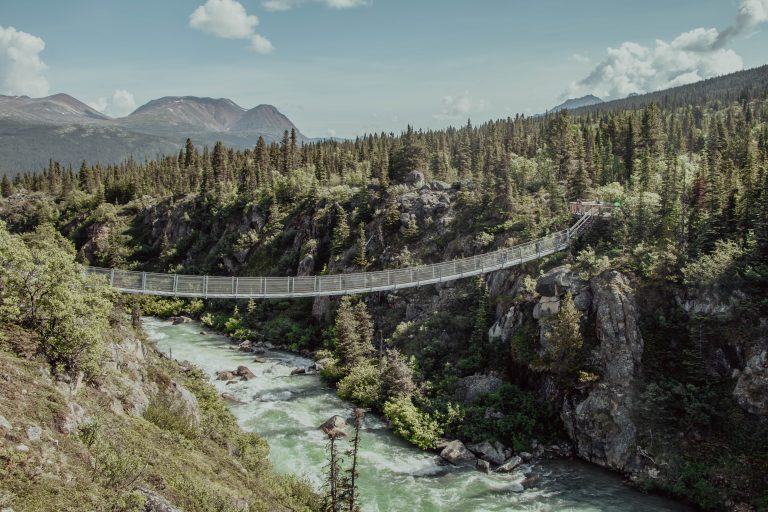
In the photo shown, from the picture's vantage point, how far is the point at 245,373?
3456cm

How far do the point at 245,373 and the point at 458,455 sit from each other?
16.9 m

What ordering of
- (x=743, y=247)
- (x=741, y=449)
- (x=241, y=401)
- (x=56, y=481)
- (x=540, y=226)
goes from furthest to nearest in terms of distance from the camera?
(x=540, y=226) → (x=241, y=401) → (x=743, y=247) → (x=741, y=449) → (x=56, y=481)

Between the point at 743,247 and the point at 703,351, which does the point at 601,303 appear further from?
the point at 743,247

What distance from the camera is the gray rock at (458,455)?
2364 cm

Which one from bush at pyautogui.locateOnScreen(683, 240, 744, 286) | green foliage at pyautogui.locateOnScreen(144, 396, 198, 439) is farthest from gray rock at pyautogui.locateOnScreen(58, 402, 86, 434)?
bush at pyautogui.locateOnScreen(683, 240, 744, 286)

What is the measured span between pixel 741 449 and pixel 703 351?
458 cm

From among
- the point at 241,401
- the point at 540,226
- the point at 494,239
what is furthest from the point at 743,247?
the point at 241,401

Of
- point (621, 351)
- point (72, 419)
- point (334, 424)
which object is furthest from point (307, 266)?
point (72, 419)

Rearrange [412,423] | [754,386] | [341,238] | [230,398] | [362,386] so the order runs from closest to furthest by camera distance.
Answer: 1. [754,386]
2. [412,423]
3. [230,398]
4. [362,386]
5. [341,238]

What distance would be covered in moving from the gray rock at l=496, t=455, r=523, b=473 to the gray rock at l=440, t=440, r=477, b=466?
4.09ft

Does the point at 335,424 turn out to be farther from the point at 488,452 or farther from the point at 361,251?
the point at 361,251

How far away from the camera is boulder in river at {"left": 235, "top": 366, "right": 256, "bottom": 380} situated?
112 feet

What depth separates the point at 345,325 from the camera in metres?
34.5

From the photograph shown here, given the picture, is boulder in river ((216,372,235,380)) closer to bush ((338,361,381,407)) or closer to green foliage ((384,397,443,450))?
bush ((338,361,381,407))
